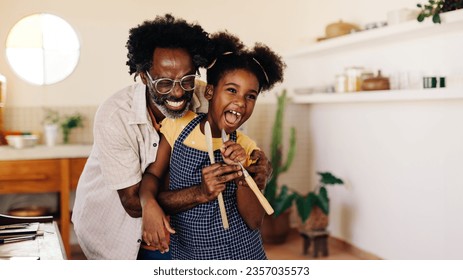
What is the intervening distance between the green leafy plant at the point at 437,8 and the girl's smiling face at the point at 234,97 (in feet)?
4.61

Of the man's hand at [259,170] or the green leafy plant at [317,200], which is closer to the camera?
the man's hand at [259,170]

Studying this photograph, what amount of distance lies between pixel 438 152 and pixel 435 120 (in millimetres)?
144

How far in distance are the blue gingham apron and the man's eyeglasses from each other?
9cm

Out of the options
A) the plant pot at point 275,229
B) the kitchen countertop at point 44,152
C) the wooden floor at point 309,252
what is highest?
the kitchen countertop at point 44,152


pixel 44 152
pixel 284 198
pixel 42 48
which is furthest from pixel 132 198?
pixel 284 198

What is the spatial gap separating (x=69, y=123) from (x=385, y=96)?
1.69 m

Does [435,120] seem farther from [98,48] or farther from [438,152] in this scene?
[98,48]

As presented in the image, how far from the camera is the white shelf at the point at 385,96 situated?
2230mm

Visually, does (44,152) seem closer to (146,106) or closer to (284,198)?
(146,106)

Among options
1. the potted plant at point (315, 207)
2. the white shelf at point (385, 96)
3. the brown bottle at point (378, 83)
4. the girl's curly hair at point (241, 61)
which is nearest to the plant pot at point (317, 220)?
the potted plant at point (315, 207)

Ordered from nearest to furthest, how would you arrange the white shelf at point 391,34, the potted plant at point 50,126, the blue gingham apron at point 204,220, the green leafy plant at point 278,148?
the blue gingham apron at point 204,220, the white shelf at point 391,34, the potted plant at point 50,126, the green leafy plant at point 278,148

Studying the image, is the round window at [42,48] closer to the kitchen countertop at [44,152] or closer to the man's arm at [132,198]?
the kitchen countertop at [44,152]

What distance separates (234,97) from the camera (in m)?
1.11

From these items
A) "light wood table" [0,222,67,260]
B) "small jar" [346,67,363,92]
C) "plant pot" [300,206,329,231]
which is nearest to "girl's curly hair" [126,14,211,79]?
"light wood table" [0,222,67,260]
